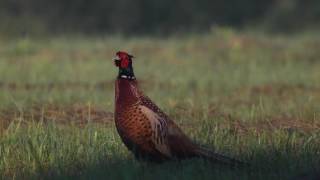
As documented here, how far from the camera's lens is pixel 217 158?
22.3 feet

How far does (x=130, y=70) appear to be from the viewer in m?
6.85

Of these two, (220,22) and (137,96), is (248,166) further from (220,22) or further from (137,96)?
(220,22)

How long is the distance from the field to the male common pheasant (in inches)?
2.8

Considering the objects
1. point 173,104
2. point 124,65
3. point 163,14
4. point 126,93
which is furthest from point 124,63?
point 163,14

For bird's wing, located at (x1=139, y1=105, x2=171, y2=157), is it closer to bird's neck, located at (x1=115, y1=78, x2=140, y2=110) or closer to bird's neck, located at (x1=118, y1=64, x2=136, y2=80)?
bird's neck, located at (x1=115, y1=78, x2=140, y2=110)

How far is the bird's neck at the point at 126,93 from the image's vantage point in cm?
675

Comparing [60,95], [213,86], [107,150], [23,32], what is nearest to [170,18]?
[23,32]

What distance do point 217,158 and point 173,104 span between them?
332cm

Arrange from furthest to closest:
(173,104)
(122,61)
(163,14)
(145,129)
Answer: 1. (163,14)
2. (173,104)
3. (122,61)
4. (145,129)

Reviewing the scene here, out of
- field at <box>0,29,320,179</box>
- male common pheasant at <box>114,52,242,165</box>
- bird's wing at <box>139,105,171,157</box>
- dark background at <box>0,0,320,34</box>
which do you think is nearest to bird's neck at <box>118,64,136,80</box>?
male common pheasant at <box>114,52,242,165</box>

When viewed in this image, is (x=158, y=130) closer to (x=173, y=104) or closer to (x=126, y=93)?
(x=126, y=93)

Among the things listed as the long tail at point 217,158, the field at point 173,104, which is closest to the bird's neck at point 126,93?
the field at point 173,104

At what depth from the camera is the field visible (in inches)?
269

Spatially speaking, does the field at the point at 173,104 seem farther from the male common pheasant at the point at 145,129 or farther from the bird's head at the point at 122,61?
the bird's head at the point at 122,61
